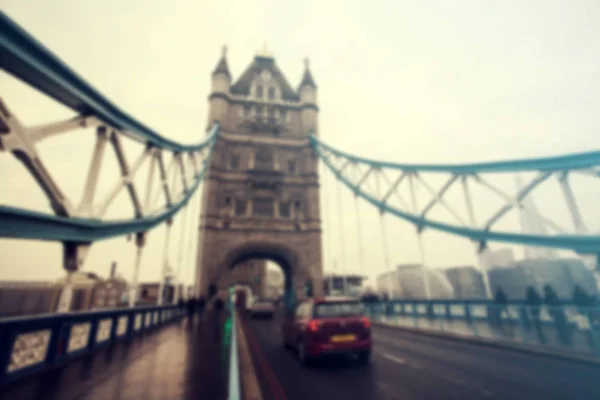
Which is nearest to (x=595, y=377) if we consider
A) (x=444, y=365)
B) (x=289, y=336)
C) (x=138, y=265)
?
(x=444, y=365)

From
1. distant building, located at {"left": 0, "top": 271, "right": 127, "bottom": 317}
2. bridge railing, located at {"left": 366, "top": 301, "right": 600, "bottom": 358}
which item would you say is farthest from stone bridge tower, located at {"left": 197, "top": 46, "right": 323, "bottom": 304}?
distant building, located at {"left": 0, "top": 271, "right": 127, "bottom": 317}

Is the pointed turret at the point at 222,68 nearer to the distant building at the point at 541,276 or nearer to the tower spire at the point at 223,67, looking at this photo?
the tower spire at the point at 223,67

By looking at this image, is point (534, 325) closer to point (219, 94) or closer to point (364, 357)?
point (364, 357)

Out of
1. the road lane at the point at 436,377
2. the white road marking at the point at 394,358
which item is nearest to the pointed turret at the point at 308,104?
the white road marking at the point at 394,358

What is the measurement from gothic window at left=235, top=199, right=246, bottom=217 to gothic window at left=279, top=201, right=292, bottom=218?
4.34m

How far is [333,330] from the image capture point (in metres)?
6.94

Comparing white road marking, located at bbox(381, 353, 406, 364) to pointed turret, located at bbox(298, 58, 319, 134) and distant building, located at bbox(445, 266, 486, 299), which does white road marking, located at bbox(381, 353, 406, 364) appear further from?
distant building, located at bbox(445, 266, 486, 299)

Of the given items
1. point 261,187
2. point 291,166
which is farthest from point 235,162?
point 291,166

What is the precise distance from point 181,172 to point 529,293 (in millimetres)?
20372

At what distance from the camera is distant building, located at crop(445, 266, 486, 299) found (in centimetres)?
6500

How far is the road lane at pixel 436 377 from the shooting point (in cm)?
480

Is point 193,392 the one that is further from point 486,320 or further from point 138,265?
point 486,320

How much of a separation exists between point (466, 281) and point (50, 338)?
76965 millimetres

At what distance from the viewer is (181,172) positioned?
17984mm
